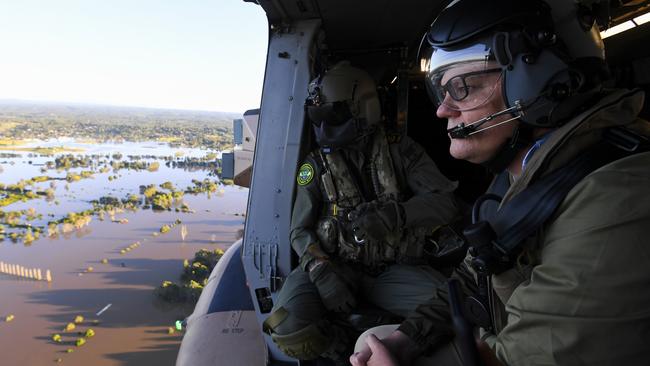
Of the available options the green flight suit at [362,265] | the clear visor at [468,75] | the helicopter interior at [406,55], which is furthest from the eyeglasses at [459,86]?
the green flight suit at [362,265]

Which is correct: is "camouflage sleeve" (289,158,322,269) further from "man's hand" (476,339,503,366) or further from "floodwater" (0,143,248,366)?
"floodwater" (0,143,248,366)

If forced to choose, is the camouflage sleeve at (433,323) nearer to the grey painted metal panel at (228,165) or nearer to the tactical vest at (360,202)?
the tactical vest at (360,202)

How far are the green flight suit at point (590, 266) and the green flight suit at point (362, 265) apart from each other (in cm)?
148

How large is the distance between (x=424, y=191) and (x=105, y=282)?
27071mm

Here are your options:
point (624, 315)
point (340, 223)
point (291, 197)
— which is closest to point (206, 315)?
point (291, 197)

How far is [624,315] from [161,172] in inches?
2154

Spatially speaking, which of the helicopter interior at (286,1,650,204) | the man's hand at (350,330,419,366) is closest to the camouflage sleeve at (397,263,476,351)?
the man's hand at (350,330,419,366)

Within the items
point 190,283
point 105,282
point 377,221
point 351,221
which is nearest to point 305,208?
point 351,221

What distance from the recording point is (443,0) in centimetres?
279

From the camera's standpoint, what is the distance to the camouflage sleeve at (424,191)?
7.93ft

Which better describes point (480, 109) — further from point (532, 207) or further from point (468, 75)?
point (532, 207)

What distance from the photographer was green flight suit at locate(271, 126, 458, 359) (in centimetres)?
229

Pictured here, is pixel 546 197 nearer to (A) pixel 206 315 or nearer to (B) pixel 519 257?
(B) pixel 519 257

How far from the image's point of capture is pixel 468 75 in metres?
1.06
